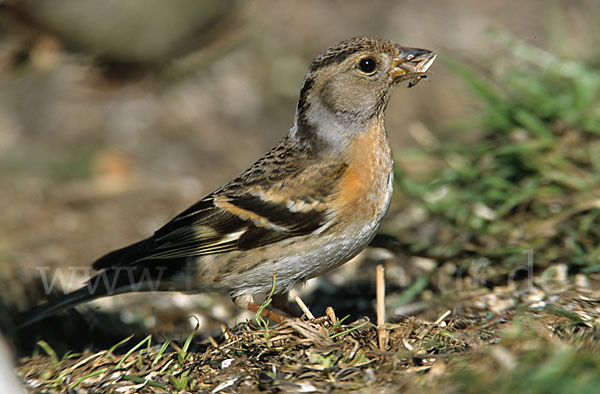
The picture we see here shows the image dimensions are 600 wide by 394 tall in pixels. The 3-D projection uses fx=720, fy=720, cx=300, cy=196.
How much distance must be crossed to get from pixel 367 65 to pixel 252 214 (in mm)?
967

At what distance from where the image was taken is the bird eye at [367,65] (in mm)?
3676

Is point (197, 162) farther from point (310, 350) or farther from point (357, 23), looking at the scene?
point (310, 350)

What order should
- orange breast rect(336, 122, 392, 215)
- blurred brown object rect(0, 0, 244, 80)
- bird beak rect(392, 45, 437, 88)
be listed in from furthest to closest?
blurred brown object rect(0, 0, 244, 80)
bird beak rect(392, 45, 437, 88)
orange breast rect(336, 122, 392, 215)

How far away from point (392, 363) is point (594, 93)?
2919mm

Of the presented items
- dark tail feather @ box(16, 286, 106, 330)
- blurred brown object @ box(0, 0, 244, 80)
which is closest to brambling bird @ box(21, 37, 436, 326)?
dark tail feather @ box(16, 286, 106, 330)

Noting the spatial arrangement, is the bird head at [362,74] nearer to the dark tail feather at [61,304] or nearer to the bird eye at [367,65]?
the bird eye at [367,65]

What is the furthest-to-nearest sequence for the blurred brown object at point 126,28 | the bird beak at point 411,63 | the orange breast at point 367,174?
the blurred brown object at point 126,28, the bird beak at point 411,63, the orange breast at point 367,174

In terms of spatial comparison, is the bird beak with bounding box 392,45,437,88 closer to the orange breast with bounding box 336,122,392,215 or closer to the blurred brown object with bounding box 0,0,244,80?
the orange breast with bounding box 336,122,392,215

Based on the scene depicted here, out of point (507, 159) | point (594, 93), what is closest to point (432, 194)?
point (507, 159)

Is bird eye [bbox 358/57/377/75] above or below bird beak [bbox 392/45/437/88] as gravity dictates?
above

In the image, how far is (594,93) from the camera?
484 centimetres

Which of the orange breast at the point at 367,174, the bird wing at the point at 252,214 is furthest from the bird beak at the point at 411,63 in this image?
the bird wing at the point at 252,214

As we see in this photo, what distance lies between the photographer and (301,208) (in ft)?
11.3

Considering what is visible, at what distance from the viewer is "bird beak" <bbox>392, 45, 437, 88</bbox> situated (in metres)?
3.66
